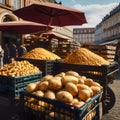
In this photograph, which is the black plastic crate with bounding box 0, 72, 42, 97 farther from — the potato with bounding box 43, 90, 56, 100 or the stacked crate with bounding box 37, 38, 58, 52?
the stacked crate with bounding box 37, 38, 58, 52

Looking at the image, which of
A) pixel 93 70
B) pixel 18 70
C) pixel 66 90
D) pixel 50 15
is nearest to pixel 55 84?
pixel 66 90

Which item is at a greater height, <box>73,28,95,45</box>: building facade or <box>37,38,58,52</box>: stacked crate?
<box>73,28,95,45</box>: building facade

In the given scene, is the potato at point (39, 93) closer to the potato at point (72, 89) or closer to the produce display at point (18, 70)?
the potato at point (72, 89)

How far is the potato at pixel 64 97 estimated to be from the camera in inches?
121

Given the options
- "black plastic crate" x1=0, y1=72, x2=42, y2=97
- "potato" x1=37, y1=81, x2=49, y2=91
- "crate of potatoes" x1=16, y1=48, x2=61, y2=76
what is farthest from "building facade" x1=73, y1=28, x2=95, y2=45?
"potato" x1=37, y1=81, x2=49, y2=91

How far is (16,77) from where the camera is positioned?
4.09m

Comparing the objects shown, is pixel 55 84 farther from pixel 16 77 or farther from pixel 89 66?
pixel 89 66

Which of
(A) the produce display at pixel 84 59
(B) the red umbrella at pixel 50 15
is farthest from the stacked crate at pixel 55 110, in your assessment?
(B) the red umbrella at pixel 50 15

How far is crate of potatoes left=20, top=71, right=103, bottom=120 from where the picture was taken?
2.94 metres

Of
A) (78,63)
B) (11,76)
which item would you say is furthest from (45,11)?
(11,76)

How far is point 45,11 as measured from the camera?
8.62 meters

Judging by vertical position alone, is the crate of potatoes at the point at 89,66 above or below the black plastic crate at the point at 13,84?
above

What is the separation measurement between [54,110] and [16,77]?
138 centimetres

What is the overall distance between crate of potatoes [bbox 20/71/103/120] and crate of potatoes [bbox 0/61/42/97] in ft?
2.25
